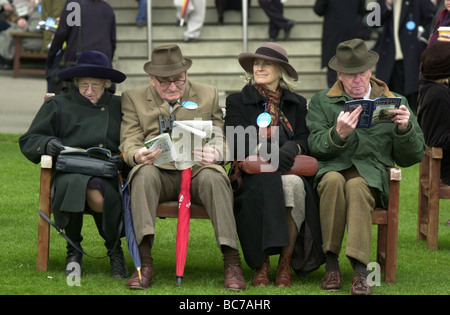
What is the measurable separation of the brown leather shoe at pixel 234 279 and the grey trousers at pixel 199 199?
0.15 meters

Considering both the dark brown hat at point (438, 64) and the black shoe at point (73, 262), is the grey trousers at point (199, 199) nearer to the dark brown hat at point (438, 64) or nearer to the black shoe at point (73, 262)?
the black shoe at point (73, 262)

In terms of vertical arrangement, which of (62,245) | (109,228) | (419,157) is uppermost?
(419,157)

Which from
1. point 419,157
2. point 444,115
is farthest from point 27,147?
point 444,115

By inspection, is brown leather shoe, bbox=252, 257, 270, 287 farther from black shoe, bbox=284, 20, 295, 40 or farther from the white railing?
black shoe, bbox=284, 20, 295, 40

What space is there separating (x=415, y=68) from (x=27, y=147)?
693 centimetres

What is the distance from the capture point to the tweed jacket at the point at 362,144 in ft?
21.6

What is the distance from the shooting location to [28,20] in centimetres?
1669

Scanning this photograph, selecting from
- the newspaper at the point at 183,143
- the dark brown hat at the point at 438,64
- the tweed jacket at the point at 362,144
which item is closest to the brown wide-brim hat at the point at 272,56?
the tweed jacket at the point at 362,144

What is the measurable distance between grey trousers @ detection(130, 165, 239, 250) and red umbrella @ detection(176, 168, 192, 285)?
66mm

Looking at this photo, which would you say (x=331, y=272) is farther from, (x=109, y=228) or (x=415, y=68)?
→ (x=415, y=68)

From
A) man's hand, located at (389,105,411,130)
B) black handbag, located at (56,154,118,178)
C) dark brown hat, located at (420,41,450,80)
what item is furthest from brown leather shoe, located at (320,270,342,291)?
dark brown hat, located at (420,41,450,80)

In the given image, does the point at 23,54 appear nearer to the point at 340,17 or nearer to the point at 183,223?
the point at 340,17

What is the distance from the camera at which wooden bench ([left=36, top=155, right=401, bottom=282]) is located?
6.52 metres
